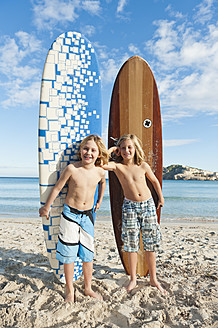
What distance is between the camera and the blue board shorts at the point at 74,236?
2135mm

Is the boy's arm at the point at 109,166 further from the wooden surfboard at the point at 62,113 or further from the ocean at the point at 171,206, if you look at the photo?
the ocean at the point at 171,206

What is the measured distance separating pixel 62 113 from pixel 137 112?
92 cm

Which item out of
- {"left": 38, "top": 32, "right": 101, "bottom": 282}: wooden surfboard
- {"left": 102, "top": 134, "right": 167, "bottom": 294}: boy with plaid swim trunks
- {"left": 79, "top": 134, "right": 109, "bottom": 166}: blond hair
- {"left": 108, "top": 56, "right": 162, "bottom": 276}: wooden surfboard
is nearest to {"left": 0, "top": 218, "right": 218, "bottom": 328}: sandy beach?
{"left": 102, "top": 134, "right": 167, "bottom": 294}: boy with plaid swim trunks

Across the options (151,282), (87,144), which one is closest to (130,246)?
(151,282)

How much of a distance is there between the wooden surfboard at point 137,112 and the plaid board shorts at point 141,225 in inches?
18.7

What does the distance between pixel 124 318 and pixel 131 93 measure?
7.41 ft

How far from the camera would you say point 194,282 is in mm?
2463

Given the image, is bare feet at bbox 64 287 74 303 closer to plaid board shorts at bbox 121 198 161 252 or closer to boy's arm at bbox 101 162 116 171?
plaid board shorts at bbox 121 198 161 252

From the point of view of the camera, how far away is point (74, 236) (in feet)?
7.06

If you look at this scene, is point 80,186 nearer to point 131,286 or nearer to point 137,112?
point 131,286

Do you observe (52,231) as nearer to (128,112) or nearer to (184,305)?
(184,305)

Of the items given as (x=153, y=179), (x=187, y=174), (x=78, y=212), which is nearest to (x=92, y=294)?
(x=78, y=212)

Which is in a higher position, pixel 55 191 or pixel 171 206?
pixel 55 191

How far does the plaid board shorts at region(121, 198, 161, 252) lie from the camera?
92.1 inches
